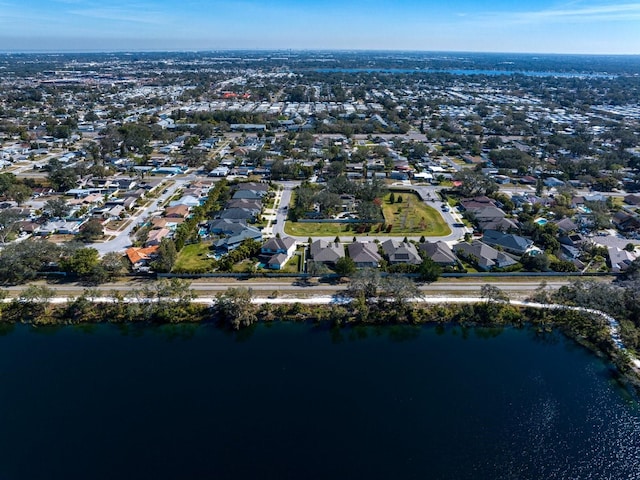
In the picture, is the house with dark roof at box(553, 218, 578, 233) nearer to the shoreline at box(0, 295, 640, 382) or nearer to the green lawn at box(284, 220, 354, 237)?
the shoreline at box(0, 295, 640, 382)

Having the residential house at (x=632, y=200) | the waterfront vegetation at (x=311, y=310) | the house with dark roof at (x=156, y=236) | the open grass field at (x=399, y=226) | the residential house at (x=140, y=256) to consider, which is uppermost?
the residential house at (x=632, y=200)

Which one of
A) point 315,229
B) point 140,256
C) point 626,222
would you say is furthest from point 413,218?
point 140,256

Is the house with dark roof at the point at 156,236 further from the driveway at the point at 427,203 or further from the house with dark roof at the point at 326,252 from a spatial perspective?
the house with dark roof at the point at 326,252

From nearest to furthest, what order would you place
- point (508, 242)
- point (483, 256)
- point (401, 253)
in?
→ point (401, 253) < point (483, 256) < point (508, 242)

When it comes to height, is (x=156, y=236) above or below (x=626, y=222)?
below

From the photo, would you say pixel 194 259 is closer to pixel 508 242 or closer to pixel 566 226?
pixel 508 242

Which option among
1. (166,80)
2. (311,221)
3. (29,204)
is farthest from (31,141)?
(166,80)

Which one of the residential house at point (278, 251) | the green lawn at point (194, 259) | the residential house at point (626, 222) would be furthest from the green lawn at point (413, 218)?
the residential house at point (626, 222)
